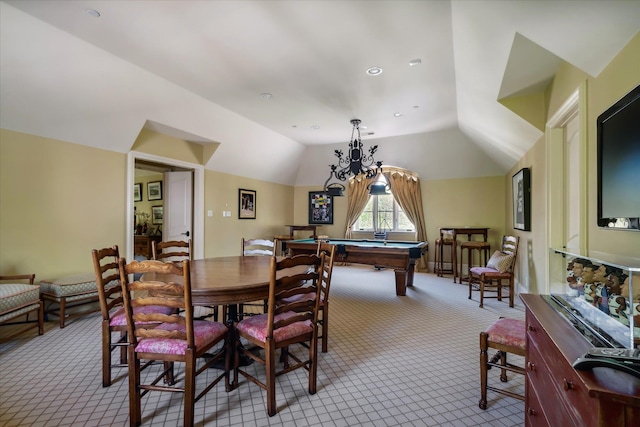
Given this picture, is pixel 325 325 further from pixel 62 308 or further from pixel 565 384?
pixel 62 308

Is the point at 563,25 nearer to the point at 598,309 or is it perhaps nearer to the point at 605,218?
the point at 605,218

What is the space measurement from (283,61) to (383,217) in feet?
16.6

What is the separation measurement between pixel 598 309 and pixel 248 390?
2.06 meters

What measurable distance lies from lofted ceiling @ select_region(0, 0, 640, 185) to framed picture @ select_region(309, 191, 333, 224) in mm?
3123

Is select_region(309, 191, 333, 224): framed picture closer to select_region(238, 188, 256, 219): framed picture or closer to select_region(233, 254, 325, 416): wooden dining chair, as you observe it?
select_region(238, 188, 256, 219): framed picture

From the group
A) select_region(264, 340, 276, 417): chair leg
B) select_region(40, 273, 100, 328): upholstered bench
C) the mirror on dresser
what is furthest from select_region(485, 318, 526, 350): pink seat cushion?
select_region(40, 273, 100, 328): upholstered bench

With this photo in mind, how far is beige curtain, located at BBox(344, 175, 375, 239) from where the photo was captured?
7599mm

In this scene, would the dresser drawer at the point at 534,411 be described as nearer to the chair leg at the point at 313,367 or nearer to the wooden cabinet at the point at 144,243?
the chair leg at the point at 313,367

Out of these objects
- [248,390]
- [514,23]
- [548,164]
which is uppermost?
[514,23]

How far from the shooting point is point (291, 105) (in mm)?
4660

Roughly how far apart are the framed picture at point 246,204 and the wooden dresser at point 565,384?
5.75 metres

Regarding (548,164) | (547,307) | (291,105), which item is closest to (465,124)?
(548,164)

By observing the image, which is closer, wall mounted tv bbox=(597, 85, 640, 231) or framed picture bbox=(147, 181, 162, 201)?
wall mounted tv bbox=(597, 85, 640, 231)

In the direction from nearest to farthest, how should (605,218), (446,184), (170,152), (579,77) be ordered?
(605,218), (579,77), (170,152), (446,184)
